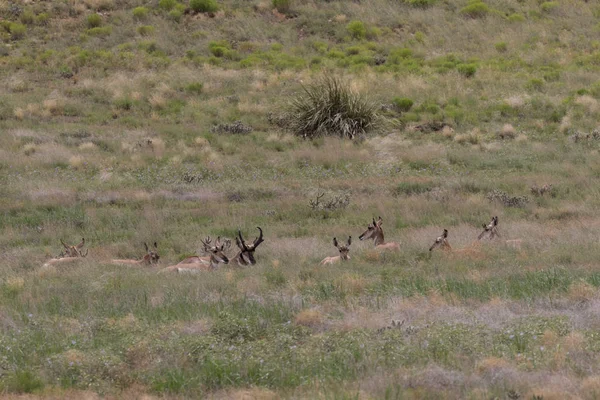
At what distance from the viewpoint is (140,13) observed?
136 ft

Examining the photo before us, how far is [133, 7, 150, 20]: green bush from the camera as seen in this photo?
1629 inches

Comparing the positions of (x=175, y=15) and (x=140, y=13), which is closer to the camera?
(x=175, y=15)

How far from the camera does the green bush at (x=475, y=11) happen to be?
4194cm

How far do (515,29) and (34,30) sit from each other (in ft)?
81.0

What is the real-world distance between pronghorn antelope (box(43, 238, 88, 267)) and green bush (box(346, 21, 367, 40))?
89.3 ft

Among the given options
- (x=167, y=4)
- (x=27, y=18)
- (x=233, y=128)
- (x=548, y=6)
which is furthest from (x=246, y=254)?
(x=548, y=6)

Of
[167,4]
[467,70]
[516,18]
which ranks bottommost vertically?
[467,70]

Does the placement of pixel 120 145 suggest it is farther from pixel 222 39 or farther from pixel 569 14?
pixel 569 14

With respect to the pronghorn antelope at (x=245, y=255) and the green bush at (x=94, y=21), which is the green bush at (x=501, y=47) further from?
the pronghorn antelope at (x=245, y=255)

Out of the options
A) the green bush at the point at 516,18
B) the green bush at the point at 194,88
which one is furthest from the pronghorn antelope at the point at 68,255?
the green bush at the point at 516,18

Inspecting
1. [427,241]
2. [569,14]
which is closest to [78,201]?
[427,241]

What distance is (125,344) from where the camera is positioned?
7.96 meters

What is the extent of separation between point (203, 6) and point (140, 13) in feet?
11.0

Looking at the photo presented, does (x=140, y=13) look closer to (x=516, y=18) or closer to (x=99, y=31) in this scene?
(x=99, y=31)
